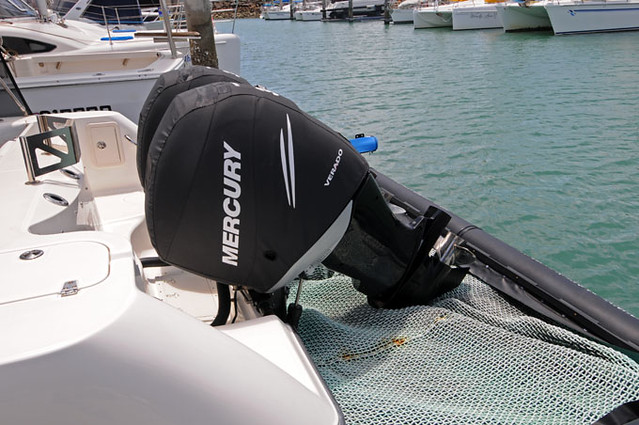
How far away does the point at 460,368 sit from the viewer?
6.01 feet

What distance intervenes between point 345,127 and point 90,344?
363 inches

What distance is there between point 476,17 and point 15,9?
25.2 m

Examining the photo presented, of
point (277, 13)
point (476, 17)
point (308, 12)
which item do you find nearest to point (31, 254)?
point (476, 17)

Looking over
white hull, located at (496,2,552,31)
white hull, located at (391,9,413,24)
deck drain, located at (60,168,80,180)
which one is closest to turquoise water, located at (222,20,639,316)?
deck drain, located at (60,168,80,180)

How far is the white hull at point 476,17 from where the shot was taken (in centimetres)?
2777

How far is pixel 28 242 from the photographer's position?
1.30 m

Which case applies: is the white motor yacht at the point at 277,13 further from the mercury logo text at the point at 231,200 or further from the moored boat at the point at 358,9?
the mercury logo text at the point at 231,200

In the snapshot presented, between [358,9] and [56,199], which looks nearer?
[56,199]

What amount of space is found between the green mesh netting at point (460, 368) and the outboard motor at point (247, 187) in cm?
41

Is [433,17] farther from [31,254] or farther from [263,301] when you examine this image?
[31,254]

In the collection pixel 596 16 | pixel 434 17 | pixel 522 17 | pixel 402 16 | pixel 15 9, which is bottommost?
pixel 402 16

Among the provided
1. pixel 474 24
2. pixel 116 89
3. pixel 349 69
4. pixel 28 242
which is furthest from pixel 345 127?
pixel 474 24

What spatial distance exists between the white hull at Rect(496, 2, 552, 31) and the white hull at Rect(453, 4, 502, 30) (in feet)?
6.88

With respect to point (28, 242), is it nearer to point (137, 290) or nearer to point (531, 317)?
point (137, 290)
